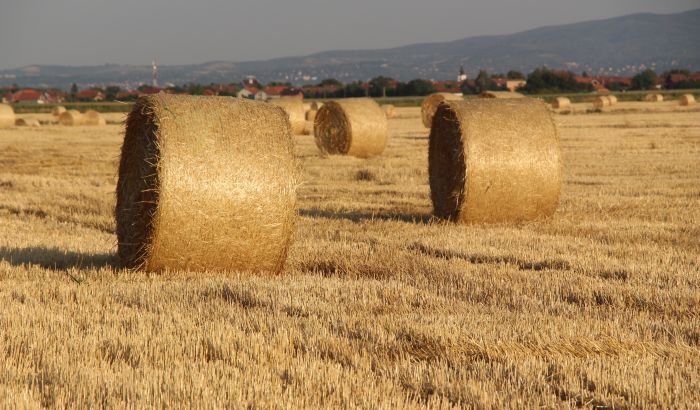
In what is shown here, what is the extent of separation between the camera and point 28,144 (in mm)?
27672

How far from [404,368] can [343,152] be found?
17.4m

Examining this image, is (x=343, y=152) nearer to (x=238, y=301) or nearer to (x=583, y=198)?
(x=583, y=198)

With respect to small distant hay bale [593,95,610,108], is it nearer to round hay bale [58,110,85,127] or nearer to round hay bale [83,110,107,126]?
round hay bale [83,110,107,126]

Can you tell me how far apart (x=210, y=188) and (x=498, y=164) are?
4.58 metres

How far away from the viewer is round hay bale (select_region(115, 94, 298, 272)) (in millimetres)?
8422

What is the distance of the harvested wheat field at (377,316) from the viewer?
514cm

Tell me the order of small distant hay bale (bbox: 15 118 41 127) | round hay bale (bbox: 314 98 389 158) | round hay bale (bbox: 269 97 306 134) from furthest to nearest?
1. small distant hay bale (bbox: 15 118 41 127)
2. round hay bale (bbox: 269 97 306 134)
3. round hay bale (bbox: 314 98 389 158)

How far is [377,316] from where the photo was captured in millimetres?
6828

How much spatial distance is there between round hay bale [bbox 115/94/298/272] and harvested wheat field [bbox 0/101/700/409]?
0.76 ft

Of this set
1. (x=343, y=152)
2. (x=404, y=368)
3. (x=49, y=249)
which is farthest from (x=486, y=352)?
(x=343, y=152)

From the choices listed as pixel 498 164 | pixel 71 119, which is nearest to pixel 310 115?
pixel 71 119

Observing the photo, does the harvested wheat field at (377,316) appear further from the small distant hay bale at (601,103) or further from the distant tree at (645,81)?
the distant tree at (645,81)

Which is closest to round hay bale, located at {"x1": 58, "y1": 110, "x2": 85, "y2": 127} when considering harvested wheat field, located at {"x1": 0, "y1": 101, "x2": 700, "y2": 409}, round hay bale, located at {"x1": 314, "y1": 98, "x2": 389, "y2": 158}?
round hay bale, located at {"x1": 314, "y1": 98, "x2": 389, "y2": 158}

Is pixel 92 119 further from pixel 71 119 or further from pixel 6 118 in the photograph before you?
pixel 6 118
